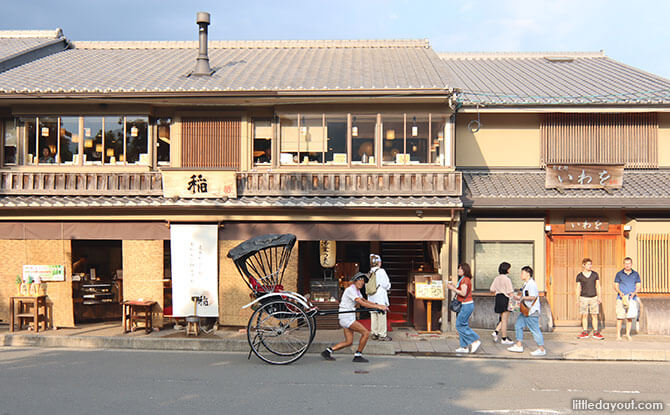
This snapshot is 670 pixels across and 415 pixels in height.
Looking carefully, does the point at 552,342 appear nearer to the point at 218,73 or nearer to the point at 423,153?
the point at 423,153

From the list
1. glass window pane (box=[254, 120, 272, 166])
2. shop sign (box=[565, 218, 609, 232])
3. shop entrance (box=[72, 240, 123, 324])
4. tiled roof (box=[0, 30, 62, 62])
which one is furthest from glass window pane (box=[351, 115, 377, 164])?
tiled roof (box=[0, 30, 62, 62])

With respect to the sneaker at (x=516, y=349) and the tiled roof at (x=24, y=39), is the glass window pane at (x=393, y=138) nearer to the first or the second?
the sneaker at (x=516, y=349)

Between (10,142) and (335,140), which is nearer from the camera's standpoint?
(335,140)

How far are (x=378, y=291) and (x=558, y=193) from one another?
224 inches

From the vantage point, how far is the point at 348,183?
43.8ft

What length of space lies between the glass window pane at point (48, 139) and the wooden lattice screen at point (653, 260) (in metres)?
15.7

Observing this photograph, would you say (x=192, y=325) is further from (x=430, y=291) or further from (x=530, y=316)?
(x=530, y=316)

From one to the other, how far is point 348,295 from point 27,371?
5945 millimetres

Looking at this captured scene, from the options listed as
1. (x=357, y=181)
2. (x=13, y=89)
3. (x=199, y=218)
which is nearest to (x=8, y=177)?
(x=13, y=89)

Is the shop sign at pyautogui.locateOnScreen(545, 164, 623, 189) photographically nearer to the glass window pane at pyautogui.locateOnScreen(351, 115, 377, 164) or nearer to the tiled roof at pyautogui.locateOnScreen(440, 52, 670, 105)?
the tiled roof at pyautogui.locateOnScreen(440, 52, 670, 105)

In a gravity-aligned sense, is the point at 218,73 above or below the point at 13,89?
above

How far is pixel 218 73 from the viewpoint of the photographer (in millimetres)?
15773

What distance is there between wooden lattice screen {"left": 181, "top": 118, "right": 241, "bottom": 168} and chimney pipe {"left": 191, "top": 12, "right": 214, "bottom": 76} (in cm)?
212

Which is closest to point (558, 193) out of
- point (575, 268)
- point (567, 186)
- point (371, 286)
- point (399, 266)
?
point (567, 186)
